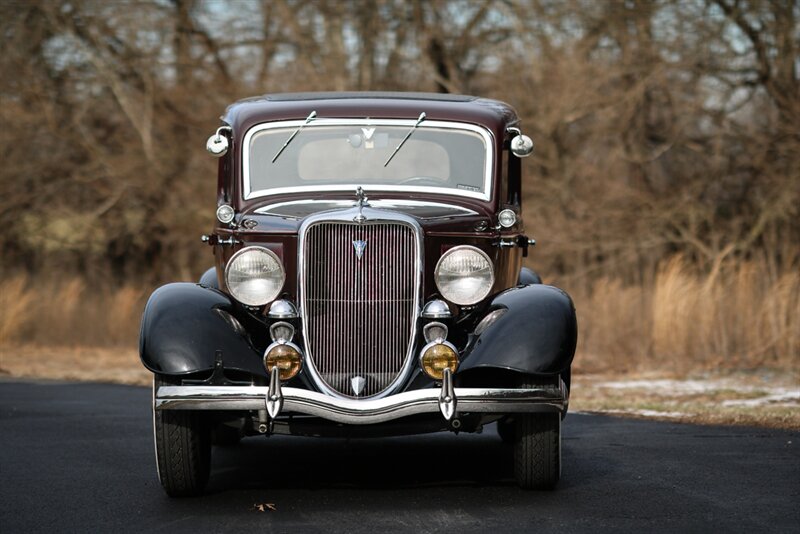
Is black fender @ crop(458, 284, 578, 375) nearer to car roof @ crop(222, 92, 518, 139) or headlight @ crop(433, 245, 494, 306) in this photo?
headlight @ crop(433, 245, 494, 306)

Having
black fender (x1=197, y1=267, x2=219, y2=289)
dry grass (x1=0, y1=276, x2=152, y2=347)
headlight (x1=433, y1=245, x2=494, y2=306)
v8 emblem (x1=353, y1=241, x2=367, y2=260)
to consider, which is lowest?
dry grass (x1=0, y1=276, x2=152, y2=347)

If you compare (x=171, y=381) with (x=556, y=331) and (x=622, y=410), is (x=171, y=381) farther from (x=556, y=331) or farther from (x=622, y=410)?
(x=622, y=410)

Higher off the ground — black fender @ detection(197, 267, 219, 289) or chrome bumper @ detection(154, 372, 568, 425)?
black fender @ detection(197, 267, 219, 289)

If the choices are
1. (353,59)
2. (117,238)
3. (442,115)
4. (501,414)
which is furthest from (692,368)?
(117,238)

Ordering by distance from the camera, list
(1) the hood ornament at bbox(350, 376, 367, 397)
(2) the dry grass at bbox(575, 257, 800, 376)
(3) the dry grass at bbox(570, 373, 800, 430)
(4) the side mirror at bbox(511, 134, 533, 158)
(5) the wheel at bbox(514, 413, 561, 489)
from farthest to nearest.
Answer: (2) the dry grass at bbox(575, 257, 800, 376) < (3) the dry grass at bbox(570, 373, 800, 430) < (4) the side mirror at bbox(511, 134, 533, 158) < (5) the wheel at bbox(514, 413, 561, 489) < (1) the hood ornament at bbox(350, 376, 367, 397)

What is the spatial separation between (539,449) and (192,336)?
1903 millimetres

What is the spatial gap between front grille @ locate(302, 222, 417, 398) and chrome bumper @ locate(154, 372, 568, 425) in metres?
0.36

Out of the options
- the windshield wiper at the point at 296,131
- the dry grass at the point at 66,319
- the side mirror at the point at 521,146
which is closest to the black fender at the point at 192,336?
the windshield wiper at the point at 296,131

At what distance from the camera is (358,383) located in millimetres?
6648

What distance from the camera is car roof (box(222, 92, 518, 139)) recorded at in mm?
8086

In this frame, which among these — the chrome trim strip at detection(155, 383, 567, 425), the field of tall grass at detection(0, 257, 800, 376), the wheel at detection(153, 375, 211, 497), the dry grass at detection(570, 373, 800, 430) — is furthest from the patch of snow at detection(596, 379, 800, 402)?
the wheel at detection(153, 375, 211, 497)

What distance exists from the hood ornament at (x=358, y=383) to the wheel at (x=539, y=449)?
0.86m

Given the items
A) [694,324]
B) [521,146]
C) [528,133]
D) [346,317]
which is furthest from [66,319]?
[346,317]

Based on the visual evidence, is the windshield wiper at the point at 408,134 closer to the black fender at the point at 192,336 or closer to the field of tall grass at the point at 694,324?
the black fender at the point at 192,336
